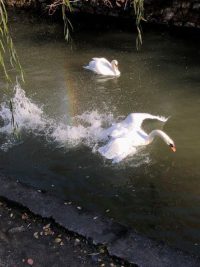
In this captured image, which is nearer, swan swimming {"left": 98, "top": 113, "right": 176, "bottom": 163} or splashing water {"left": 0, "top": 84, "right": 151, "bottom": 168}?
swan swimming {"left": 98, "top": 113, "right": 176, "bottom": 163}

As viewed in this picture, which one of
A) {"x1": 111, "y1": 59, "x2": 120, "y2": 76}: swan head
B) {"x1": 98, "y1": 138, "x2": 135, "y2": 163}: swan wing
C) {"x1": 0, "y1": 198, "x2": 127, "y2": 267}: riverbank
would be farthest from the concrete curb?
{"x1": 111, "y1": 59, "x2": 120, "y2": 76}: swan head

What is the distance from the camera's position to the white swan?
38.4ft

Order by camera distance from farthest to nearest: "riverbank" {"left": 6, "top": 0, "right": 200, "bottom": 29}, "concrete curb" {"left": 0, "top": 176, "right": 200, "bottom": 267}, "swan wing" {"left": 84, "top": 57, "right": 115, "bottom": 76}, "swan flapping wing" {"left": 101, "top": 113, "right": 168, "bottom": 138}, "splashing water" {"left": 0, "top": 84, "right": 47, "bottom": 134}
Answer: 1. "riverbank" {"left": 6, "top": 0, "right": 200, "bottom": 29}
2. "swan wing" {"left": 84, "top": 57, "right": 115, "bottom": 76}
3. "splashing water" {"left": 0, "top": 84, "right": 47, "bottom": 134}
4. "swan flapping wing" {"left": 101, "top": 113, "right": 168, "bottom": 138}
5. "concrete curb" {"left": 0, "top": 176, "right": 200, "bottom": 267}

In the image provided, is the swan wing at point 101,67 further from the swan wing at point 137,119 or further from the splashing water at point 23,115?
the swan wing at point 137,119

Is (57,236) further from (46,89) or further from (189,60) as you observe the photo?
(189,60)

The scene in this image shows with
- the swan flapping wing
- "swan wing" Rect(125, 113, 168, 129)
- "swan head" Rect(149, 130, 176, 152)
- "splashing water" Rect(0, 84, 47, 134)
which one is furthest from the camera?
"splashing water" Rect(0, 84, 47, 134)

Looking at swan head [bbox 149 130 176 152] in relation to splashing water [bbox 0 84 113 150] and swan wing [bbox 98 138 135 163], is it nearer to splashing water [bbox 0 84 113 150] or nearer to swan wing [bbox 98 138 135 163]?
swan wing [bbox 98 138 135 163]

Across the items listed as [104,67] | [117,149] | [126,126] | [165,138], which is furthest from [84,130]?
[104,67]

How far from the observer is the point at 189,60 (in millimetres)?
12273

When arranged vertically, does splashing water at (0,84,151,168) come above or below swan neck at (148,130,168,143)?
below

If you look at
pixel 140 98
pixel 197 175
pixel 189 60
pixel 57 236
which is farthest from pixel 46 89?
pixel 57 236

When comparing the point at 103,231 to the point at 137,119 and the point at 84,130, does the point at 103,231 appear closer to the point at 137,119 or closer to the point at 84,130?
the point at 137,119

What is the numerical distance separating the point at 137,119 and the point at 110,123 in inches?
31.2

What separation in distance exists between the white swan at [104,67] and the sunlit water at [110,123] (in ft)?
0.71
